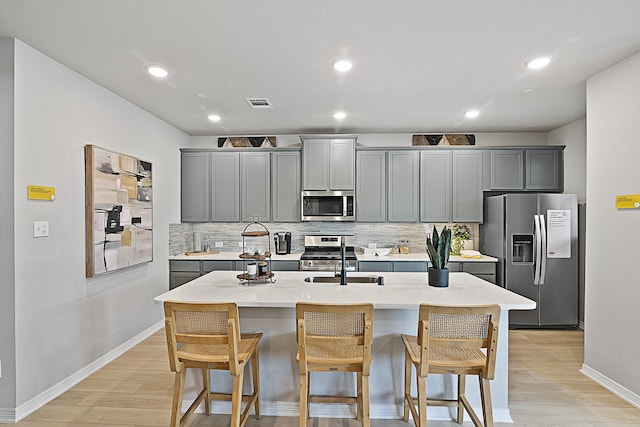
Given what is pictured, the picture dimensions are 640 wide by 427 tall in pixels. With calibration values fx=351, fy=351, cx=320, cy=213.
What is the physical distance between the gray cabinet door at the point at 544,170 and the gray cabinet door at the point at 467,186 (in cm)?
65

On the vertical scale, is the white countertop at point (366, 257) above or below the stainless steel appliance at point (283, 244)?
below

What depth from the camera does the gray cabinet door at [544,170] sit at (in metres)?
4.71

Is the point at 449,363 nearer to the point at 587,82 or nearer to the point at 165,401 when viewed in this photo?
the point at 165,401

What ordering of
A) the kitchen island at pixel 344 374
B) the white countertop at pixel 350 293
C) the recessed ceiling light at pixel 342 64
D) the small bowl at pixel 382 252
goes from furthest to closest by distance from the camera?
1. the small bowl at pixel 382 252
2. the recessed ceiling light at pixel 342 64
3. the kitchen island at pixel 344 374
4. the white countertop at pixel 350 293

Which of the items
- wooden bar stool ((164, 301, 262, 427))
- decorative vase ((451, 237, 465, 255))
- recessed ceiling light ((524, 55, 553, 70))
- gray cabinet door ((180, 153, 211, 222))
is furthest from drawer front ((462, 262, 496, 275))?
gray cabinet door ((180, 153, 211, 222))

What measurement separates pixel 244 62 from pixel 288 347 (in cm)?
Answer: 216

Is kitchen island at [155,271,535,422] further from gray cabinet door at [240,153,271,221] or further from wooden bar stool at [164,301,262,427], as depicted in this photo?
gray cabinet door at [240,153,271,221]

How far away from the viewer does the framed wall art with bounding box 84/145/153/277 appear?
3.01 m

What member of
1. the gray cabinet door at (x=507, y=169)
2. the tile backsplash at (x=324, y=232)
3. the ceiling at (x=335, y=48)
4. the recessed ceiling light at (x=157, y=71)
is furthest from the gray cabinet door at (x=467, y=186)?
the recessed ceiling light at (x=157, y=71)

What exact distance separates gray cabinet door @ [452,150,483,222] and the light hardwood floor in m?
1.90

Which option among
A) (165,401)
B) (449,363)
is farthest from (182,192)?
(449,363)

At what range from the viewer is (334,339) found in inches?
75.7

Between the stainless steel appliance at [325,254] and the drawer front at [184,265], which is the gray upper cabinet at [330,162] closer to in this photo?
the stainless steel appliance at [325,254]

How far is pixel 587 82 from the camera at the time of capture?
306 cm
